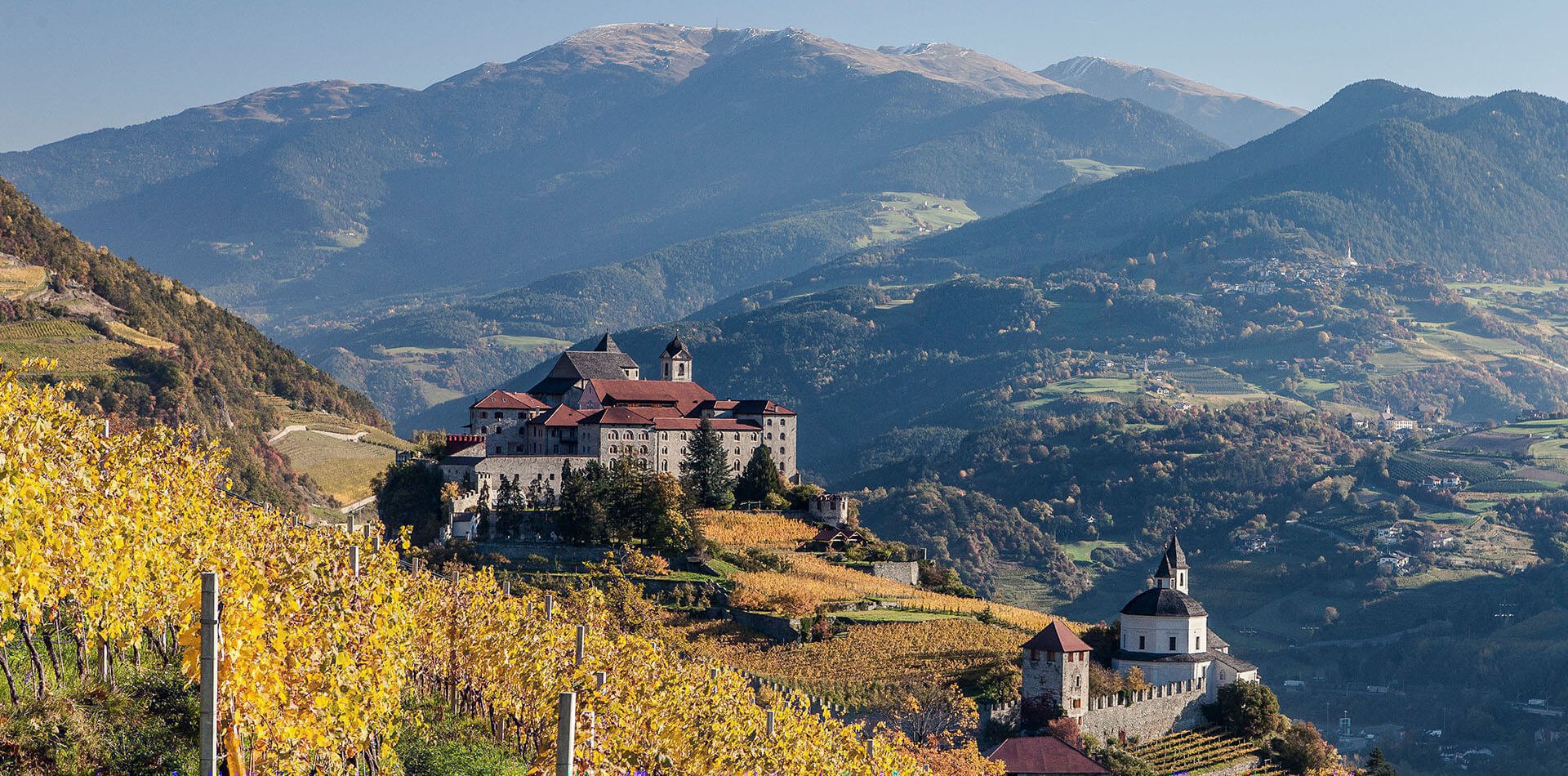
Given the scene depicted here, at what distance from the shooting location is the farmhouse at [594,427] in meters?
91.7

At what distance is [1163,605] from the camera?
79438 millimetres

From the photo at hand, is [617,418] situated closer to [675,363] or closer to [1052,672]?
[675,363]

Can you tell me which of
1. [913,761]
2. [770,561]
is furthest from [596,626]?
[770,561]

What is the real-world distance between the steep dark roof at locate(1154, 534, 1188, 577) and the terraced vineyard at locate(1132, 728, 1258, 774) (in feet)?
56.2

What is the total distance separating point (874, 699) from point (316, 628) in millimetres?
40753

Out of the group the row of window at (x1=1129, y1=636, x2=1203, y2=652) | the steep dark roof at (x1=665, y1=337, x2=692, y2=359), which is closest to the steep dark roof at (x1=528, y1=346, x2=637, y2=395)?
the steep dark roof at (x1=665, y1=337, x2=692, y2=359)

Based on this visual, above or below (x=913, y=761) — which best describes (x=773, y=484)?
above

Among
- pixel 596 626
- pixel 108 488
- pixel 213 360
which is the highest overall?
pixel 213 360

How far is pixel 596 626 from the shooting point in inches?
2078

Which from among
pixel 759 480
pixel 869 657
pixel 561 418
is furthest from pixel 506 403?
pixel 869 657

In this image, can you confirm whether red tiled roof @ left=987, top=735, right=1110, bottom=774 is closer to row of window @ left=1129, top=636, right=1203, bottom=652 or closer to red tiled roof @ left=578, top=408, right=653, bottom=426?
row of window @ left=1129, top=636, right=1203, bottom=652

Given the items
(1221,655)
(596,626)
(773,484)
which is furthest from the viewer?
(773,484)

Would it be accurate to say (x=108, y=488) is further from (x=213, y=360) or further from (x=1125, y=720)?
(x=213, y=360)

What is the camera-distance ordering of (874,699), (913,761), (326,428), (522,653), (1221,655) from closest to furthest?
(522,653)
(913,761)
(874,699)
(1221,655)
(326,428)
